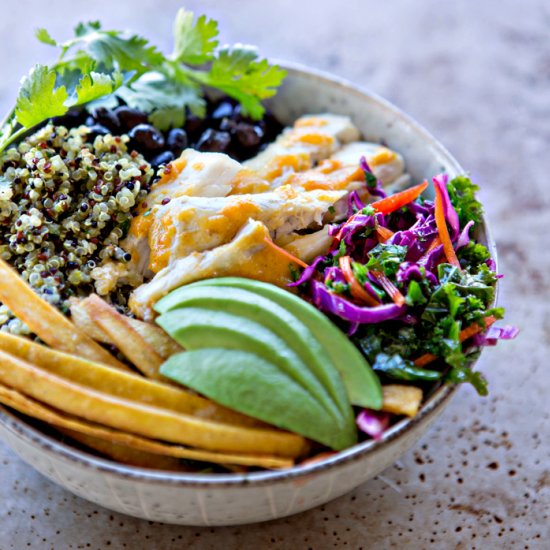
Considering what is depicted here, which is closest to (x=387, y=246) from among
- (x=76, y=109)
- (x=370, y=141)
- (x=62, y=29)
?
(x=370, y=141)

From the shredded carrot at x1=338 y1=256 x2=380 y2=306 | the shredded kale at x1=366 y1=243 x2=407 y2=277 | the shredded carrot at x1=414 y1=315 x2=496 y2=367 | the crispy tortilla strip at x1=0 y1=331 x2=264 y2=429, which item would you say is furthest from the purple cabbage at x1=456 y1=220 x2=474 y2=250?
the crispy tortilla strip at x1=0 y1=331 x2=264 y2=429

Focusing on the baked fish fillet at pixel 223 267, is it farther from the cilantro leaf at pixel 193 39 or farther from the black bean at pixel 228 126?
the cilantro leaf at pixel 193 39

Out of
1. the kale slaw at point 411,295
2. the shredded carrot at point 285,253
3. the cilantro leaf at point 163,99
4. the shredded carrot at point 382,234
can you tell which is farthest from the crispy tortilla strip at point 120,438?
the cilantro leaf at point 163,99

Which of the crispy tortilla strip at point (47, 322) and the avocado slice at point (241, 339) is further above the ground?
the avocado slice at point (241, 339)

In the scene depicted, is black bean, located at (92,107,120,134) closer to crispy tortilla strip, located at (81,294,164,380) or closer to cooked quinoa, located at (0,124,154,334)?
cooked quinoa, located at (0,124,154,334)

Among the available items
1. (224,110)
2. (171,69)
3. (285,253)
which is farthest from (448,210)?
(171,69)

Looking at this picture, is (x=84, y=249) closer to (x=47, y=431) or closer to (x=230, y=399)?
(x=47, y=431)

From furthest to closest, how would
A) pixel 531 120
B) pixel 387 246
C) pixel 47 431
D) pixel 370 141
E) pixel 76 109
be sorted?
pixel 531 120 → pixel 370 141 → pixel 76 109 → pixel 387 246 → pixel 47 431
